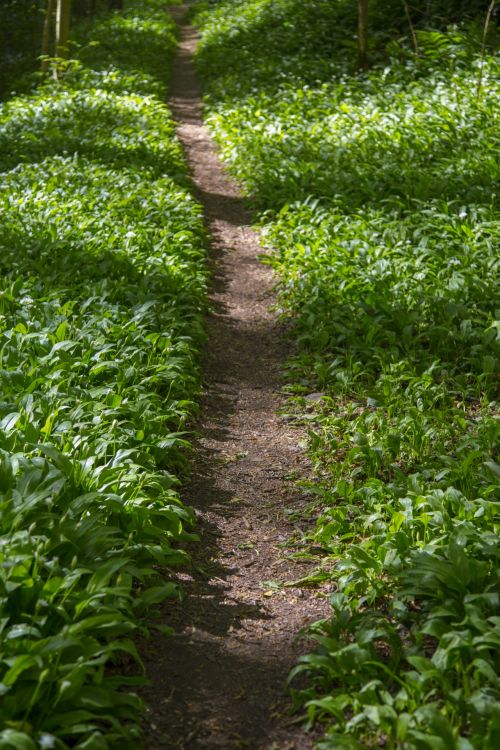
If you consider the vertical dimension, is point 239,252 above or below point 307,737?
below

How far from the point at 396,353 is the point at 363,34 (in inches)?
376

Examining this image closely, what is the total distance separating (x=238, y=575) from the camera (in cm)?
382

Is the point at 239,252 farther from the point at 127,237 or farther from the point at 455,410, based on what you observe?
the point at 455,410

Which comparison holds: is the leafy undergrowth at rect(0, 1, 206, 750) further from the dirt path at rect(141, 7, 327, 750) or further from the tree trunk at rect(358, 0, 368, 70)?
the tree trunk at rect(358, 0, 368, 70)

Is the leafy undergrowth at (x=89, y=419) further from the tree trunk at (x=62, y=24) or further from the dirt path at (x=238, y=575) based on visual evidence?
the tree trunk at (x=62, y=24)

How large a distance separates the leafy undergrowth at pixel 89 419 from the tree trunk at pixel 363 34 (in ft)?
15.2

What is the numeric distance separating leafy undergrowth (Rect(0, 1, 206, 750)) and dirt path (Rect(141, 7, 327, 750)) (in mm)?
144

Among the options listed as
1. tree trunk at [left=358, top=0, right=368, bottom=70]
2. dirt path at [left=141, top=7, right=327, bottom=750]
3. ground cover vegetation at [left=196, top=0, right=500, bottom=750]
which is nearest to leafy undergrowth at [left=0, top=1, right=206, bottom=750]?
dirt path at [left=141, top=7, right=327, bottom=750]

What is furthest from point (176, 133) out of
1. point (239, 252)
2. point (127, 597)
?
point (127, 597)

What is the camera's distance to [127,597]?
315cm

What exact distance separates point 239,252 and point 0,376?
14.4 ft

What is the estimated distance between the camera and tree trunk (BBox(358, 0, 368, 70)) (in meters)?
13.0

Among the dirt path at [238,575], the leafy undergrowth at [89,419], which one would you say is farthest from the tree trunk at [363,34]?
the dirt path at [238,575]

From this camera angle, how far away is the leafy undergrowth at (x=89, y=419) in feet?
8.86
